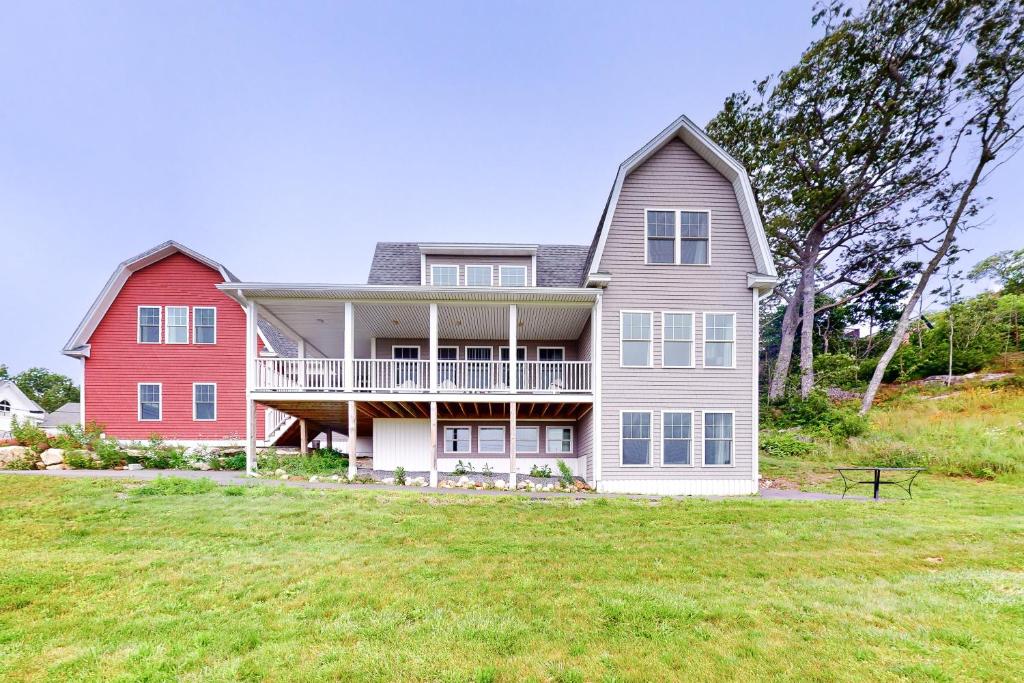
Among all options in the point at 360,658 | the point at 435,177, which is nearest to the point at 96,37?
the point at 435,177

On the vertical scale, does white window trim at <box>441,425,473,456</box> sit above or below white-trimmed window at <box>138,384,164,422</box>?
below

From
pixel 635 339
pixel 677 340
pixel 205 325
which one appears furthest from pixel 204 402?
pixel 677 340

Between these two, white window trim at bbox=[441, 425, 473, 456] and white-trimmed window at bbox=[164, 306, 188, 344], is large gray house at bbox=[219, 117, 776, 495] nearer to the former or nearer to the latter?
white window trim at bbox=[441, 425, 473, 456]

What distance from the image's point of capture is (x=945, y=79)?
61.8 ft

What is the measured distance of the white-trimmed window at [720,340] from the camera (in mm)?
12094

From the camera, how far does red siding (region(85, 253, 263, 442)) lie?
647 inches

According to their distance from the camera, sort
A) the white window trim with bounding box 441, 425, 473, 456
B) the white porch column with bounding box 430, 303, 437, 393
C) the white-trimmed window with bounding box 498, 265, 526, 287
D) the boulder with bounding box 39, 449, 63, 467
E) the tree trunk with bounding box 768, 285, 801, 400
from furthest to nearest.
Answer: the tree trunk with bounding box 768, 285, 801, 400 → the white window trim with bounding box 441, 425, 473, 456 → the white-trimmed window with bounding box 498, 265, 526, 287 → the boulder with bounding box 39, 449, 63, 467 → the white porch column with bounding box 430, 303, 437, 393

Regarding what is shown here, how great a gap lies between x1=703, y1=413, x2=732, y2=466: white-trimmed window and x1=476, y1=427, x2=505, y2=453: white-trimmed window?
6786 millimetres

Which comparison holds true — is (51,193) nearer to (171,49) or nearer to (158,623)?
(171,49)

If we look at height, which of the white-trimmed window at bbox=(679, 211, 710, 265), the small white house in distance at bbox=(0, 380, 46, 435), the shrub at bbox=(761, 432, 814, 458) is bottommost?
the small white house in distance at bbox=(0, 380, 46, 435)

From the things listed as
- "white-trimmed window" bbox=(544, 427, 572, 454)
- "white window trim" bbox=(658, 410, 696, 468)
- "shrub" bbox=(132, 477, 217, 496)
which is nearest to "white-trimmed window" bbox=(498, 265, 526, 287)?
"white-trimmed window" bbox=(544, 427, 572, 454)

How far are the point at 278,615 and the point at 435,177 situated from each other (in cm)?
3990

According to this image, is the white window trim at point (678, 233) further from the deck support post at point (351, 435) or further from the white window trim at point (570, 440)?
the deck support post at point (351, 435)

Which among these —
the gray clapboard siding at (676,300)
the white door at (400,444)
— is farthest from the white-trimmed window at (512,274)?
the white door at (400,444)
